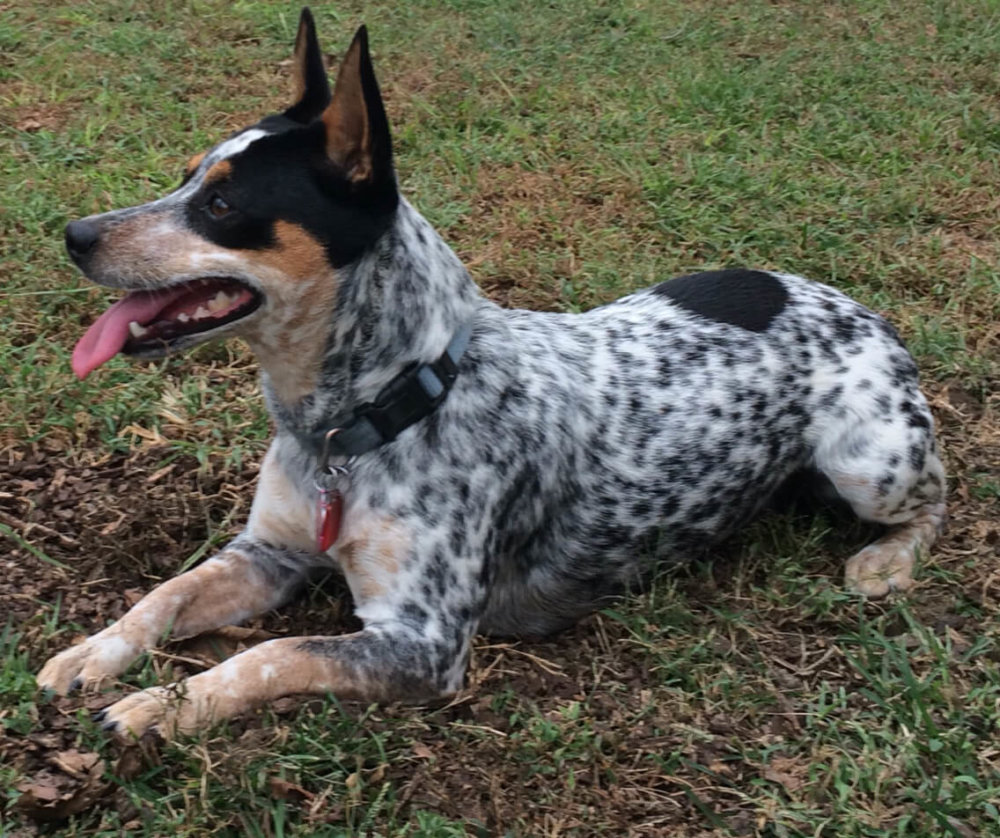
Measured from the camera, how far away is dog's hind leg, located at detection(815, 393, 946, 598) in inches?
148

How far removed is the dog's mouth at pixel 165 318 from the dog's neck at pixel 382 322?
244 millimetres

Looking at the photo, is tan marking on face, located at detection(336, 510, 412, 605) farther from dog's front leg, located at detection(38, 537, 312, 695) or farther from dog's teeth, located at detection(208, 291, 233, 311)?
dog's teeth, located at detection(208, 291, 233, 311)

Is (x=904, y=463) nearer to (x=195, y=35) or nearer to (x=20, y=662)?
(x=20, y=662)

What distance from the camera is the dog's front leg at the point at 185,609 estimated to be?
10.1 feet

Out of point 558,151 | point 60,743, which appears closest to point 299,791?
point 60,743

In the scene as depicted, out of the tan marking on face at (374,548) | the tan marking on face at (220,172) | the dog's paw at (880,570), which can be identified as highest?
the tan marking on face at (220,172)

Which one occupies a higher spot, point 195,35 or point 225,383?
point 195,35

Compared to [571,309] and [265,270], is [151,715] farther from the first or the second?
[571,309]

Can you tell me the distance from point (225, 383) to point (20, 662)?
63.1 inches

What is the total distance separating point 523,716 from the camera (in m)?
3.14

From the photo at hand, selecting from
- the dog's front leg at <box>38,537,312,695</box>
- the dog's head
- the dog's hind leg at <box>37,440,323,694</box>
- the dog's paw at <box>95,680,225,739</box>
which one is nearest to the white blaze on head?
the dog's head

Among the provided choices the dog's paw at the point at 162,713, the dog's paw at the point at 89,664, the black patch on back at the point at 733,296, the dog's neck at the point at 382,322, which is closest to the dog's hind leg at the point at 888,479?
the black patch on back at the point at 733,296

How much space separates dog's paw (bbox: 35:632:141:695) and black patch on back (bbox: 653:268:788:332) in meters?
2.06

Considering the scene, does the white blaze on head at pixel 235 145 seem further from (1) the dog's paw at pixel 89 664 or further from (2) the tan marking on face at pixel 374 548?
(1) the dog's paw at pixel 89 664
